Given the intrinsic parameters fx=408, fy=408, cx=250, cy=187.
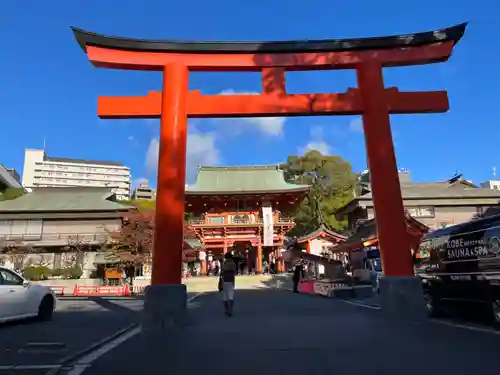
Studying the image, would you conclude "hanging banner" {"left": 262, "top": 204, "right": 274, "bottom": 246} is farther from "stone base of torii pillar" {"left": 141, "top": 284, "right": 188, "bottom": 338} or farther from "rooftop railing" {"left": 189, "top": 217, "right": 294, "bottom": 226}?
"stone base of torii pillar" {"left": 141, "top": 284, "right": 188, "bottom": 338}

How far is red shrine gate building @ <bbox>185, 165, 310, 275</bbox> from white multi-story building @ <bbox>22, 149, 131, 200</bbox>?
74166mm

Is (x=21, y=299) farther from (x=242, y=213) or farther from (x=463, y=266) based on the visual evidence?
(x=242, y=213)

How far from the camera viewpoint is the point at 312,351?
5.84 metres

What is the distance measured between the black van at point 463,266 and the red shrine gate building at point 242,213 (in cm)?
2373

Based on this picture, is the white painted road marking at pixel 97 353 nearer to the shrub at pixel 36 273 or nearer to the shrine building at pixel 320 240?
the shrub at pixel 36 273

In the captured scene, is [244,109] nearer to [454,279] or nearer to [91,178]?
[454,279]

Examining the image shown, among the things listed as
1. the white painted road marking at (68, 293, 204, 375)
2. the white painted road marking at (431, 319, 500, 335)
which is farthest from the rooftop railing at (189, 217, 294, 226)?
the white painted road marking at (68, 293, 204, 375)

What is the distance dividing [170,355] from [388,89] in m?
8.35

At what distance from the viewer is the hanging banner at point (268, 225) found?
3406cm

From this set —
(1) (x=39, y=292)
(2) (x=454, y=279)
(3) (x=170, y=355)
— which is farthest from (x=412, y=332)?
(1) (x=39, y=292)

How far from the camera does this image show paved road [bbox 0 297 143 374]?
5.76 meters

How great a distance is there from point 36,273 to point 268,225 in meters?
17.7

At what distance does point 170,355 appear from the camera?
18.8 ft

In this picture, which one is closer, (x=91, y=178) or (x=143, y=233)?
(x=143, y=233)
